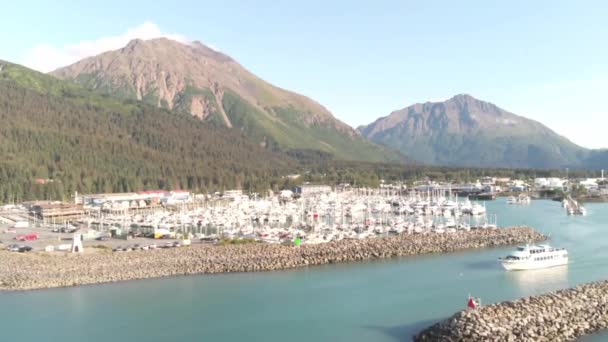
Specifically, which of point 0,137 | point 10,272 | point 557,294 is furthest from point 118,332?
point 0,137

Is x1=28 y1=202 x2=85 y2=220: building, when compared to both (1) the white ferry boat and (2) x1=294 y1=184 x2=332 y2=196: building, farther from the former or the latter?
(1) the white ferry boat

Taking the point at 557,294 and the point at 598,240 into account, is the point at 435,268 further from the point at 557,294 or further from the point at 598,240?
the point at 598,240

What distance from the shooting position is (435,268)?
39.2 metres

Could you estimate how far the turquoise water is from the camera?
1049 inches

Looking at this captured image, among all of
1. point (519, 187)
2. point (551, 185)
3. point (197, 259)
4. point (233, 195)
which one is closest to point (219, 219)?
point (197, 259)

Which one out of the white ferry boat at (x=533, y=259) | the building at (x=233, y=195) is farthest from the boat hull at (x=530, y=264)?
the building at (x=233, y=195)

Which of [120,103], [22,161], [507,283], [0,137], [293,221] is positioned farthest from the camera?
[120,103]

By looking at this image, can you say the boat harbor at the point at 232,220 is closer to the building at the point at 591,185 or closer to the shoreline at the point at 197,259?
the shoreline at the point at 197,259

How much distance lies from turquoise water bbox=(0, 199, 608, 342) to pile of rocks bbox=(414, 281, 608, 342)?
4.04 feet

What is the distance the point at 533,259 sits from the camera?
38.3 m

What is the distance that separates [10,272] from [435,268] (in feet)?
85.9

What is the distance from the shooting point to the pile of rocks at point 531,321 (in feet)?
71.6

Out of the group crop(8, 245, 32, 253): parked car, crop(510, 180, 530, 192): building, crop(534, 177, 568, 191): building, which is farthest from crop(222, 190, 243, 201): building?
crop(534, 177, 568, 191): building

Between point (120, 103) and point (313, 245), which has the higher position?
point (120, 103)
